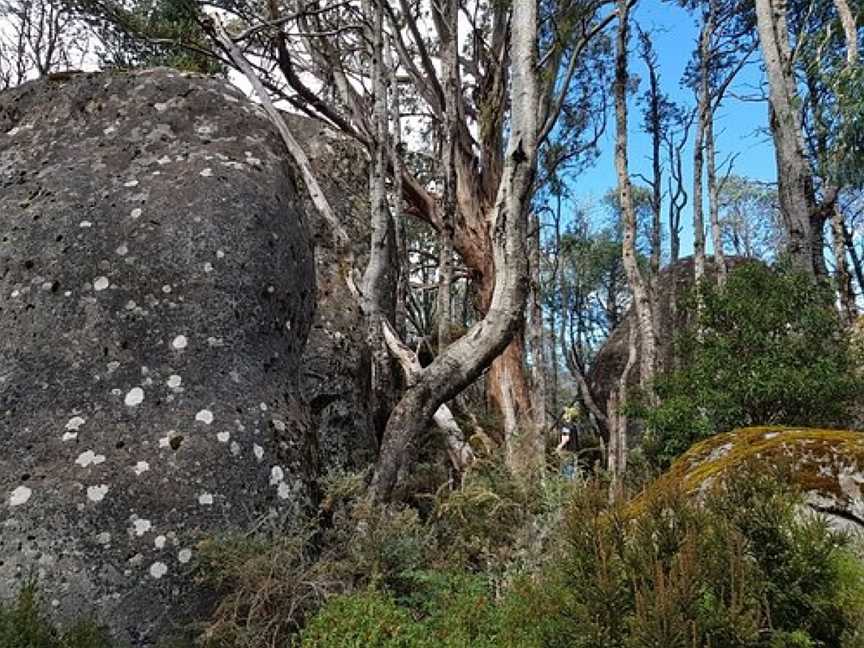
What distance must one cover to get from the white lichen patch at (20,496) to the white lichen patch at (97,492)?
25 centimetres

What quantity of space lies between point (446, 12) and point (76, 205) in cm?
743

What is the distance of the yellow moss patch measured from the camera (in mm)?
3270

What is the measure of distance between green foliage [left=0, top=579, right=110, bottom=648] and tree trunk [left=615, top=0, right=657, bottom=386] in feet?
29.6

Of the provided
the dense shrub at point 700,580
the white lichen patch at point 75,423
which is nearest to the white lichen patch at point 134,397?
the white lichen patch at point 75,423

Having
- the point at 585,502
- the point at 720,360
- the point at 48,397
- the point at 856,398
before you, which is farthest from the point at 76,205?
the point at 856,398

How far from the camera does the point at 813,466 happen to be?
3428 mm

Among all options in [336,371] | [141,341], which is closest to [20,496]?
[141,341]

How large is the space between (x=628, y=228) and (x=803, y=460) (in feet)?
28.7

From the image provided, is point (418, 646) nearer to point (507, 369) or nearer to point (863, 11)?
point (507, 369)

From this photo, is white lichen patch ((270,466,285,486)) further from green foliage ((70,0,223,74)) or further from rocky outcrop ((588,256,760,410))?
rocky outcrop ((588,256,760,410))

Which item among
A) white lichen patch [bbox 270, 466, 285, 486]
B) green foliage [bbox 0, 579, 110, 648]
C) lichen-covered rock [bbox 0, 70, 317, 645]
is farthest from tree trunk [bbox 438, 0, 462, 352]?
green foliage [bbox 0, 579, 110, 648]

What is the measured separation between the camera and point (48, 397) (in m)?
3.36

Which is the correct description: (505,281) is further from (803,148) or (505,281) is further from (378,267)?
(803,148)

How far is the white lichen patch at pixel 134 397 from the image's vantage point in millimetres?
3420
